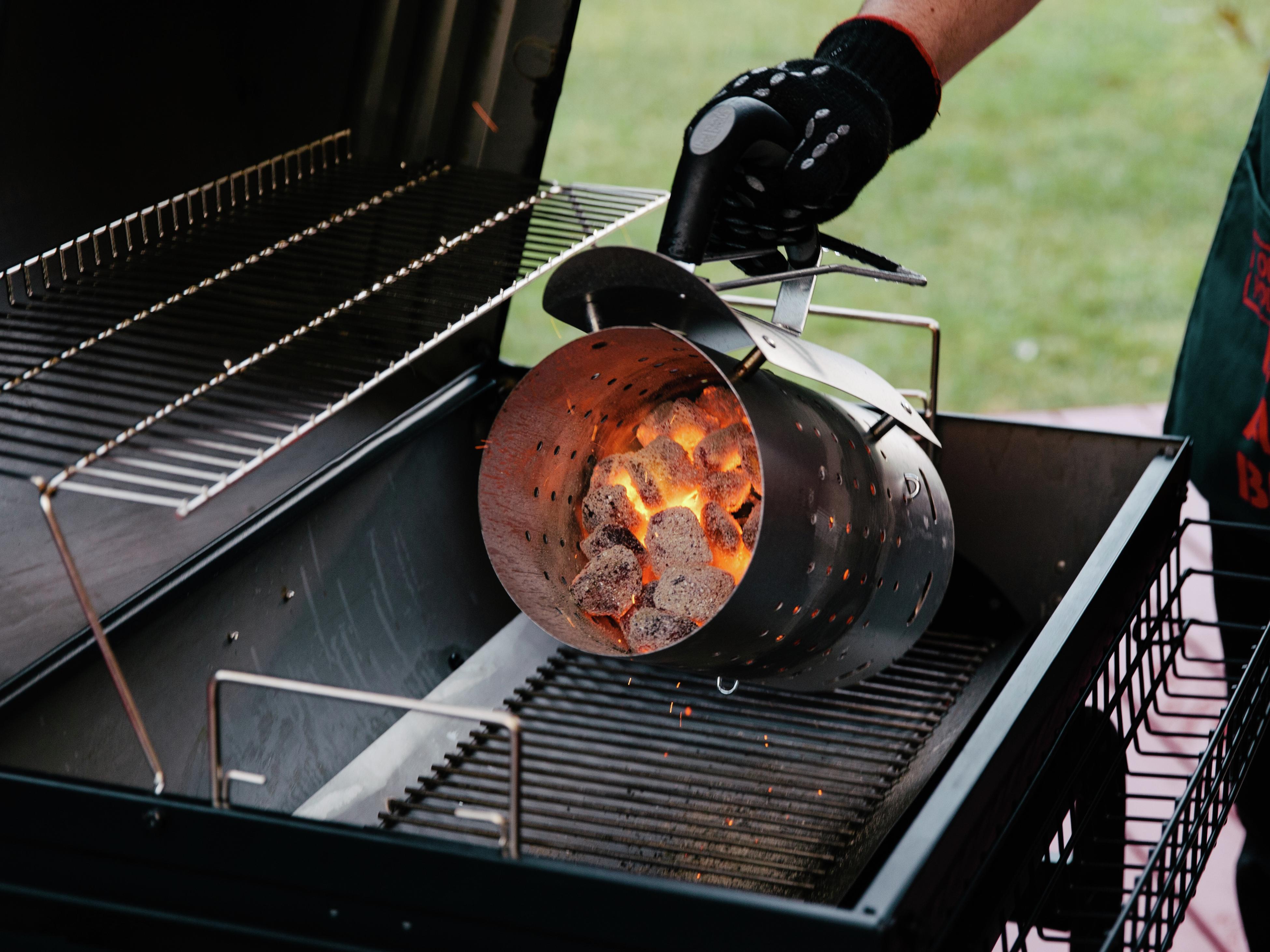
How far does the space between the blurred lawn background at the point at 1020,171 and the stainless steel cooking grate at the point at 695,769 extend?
1.87 m

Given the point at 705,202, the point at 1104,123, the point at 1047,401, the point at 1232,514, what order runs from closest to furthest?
the point at 705,202 < the point at 1232,514 < the point at 1047,401 < the point at 1104,123

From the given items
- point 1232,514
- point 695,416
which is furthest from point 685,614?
point 1232,514

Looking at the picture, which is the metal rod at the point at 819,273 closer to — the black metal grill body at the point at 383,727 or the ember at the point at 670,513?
the ember at the point at 670,513

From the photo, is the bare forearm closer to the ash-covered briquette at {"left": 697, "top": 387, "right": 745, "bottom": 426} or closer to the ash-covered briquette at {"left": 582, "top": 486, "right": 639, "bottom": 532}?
the ash-covered briquette at {"left": 697, "top": 387, "right": 745, "bottom": 426}

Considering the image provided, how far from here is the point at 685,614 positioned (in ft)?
3.65

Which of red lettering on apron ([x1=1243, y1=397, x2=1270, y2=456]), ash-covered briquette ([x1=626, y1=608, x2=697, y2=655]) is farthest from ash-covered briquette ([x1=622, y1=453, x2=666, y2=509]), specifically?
red lettering on apron ([x1=1243, y1=397, x2=1270, y2=456])

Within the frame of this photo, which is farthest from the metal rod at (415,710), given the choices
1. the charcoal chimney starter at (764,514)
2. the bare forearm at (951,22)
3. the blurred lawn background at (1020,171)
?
the blurred lawn background at (1020,171)

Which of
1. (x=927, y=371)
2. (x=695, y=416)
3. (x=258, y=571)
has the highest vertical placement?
(x=695, y=416)

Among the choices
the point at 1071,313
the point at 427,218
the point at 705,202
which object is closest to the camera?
the point at 705,202

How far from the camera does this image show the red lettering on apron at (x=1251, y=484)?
4.69ft

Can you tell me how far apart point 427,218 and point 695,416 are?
37 cm

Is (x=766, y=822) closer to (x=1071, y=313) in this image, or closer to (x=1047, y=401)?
(x=1047, y=401)

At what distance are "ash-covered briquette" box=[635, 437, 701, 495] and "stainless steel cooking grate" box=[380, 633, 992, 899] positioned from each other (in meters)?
0.24

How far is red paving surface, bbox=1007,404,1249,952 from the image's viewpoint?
1735 millimetres
